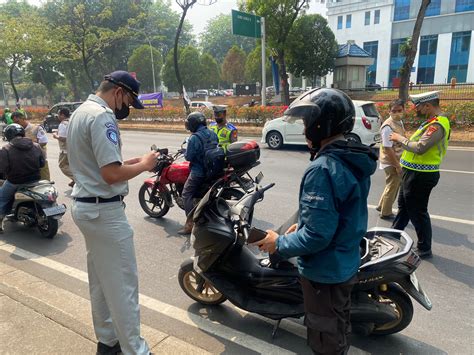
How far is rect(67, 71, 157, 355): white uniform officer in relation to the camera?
7.21 ft

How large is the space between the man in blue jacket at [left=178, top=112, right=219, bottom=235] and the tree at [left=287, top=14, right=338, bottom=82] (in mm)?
24999

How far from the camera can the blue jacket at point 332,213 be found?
173cm

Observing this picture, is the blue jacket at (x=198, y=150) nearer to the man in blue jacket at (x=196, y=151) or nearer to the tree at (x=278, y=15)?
the man in blue jacket at (x=196, y=151)

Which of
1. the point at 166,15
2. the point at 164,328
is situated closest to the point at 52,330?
the point at 164,328

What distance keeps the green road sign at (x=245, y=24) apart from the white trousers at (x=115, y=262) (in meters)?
17.3

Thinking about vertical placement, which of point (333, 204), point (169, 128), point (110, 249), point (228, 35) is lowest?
point (169, 128)

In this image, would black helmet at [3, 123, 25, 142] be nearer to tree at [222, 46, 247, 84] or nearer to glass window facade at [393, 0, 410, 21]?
tree at [222, 46, 247, 84]

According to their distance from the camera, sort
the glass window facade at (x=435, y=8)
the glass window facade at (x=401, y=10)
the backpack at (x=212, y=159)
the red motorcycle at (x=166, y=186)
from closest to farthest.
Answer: the backpack at (x=212, y=159), the red motorcycle at (x=166, y=186), the glass window facade at (x=435, y=8), the glass window facade at (x=401, y=10)

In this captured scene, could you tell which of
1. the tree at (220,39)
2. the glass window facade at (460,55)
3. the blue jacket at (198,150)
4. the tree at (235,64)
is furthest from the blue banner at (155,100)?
the tree at (220,39)

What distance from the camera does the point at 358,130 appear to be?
10609 millimetres

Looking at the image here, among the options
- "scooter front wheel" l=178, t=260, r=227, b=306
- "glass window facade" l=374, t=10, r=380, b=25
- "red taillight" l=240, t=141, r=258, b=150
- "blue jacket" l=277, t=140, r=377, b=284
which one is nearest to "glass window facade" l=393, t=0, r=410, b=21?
"glass window facade" l=374, t=10, r=380, b=25

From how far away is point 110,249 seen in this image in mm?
2336

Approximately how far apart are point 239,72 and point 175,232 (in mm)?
47884

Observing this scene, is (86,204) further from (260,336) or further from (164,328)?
(260,336)
